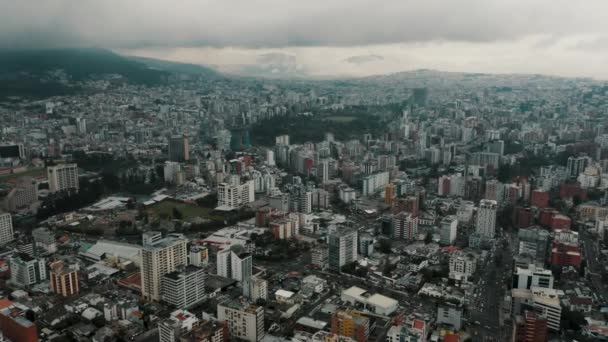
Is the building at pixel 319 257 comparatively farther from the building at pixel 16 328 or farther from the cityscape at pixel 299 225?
the building at pixel 16 328

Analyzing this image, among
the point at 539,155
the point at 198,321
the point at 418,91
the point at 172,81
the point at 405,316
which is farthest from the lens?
the point at 172,81

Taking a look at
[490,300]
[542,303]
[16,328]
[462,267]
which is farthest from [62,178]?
[542,303]

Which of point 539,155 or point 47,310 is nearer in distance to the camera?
point 47,310

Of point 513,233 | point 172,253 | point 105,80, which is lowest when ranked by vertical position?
point 513,233

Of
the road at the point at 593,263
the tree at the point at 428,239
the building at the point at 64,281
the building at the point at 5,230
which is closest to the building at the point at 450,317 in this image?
the road at the point at 593,263

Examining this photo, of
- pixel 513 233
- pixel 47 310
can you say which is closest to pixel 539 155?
pixel 513 233

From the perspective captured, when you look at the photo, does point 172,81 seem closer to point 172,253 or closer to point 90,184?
point 90,184

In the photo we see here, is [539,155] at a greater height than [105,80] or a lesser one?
lesser
